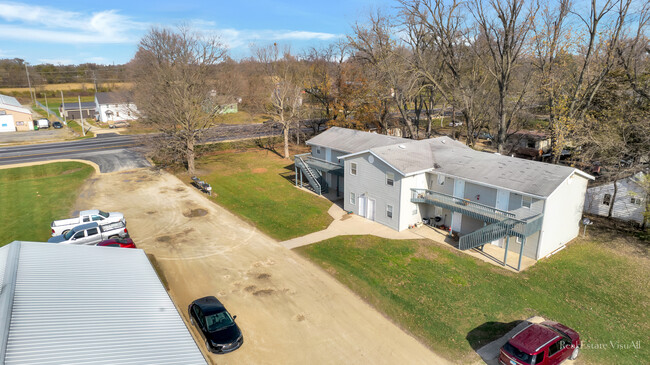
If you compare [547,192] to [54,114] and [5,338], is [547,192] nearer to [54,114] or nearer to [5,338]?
[5,338]

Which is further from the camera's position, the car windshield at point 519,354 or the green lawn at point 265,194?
the green lawn at point 265,194

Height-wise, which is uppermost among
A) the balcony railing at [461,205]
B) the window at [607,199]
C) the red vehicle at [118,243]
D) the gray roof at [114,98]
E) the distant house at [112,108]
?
the gray roof at [114,98]

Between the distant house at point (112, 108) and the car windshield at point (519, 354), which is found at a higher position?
the distant house at point (112, 108)

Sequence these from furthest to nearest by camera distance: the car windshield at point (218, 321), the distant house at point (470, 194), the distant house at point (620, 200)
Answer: the distant house at point (620, 200) < the distant house at point (470, 194) < the car windshield at point (218, 321)

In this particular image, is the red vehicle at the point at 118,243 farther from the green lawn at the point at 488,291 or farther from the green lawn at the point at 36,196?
the green lawn at the point at 488,291

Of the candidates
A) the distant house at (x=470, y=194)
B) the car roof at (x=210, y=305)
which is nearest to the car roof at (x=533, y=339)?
the distant house at (x=470, y=194)

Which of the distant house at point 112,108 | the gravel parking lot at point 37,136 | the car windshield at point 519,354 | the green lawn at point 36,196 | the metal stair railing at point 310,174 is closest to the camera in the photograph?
the car windshield at point 519,354

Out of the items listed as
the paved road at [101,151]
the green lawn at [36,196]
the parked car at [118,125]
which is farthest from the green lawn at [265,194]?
the parked car at [118,125]
